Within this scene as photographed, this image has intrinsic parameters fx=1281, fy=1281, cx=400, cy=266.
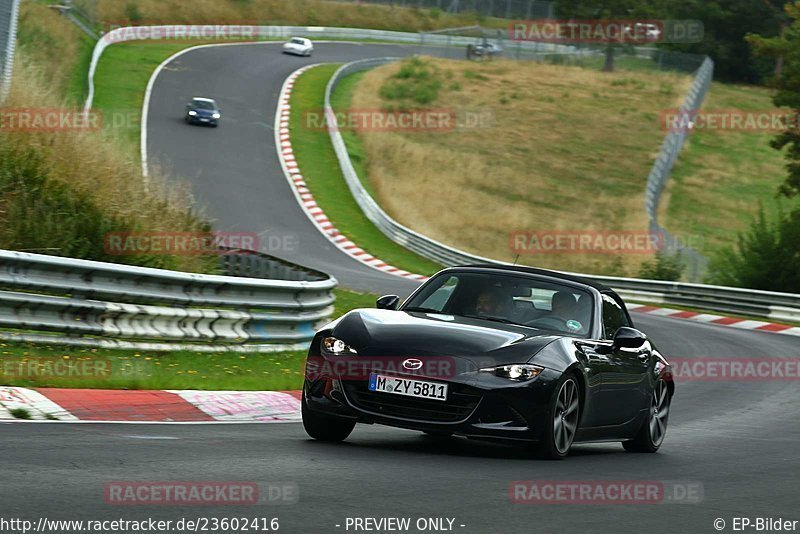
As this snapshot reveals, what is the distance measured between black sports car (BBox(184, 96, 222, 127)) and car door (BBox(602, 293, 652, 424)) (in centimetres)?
3711

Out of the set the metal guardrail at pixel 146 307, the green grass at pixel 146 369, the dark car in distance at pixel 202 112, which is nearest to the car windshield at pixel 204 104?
the dark car in distance at pixel 202 112

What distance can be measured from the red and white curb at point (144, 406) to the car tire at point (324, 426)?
135 centimetres

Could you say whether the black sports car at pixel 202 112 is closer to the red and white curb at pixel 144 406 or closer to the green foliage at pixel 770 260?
the green foliage at pixel 770 260

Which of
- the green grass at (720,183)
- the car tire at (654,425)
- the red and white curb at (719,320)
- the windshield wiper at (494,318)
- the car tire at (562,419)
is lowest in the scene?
the green grass at (720,183)

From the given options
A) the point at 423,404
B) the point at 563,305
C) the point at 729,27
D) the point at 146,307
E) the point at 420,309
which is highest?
the point at 563,305

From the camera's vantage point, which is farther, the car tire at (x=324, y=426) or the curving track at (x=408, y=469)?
the car tire at (x=324, y=426)

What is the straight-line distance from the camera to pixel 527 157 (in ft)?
180

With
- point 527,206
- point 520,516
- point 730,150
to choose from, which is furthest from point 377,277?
point 730,150

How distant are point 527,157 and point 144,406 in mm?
45438

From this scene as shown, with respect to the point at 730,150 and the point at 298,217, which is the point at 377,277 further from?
the point at 730,150

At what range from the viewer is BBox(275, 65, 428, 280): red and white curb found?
1357 inches

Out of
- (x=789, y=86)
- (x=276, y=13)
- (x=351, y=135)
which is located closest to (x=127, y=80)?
(x=351, y=135)

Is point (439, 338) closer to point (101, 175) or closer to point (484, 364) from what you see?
point (484, 364)

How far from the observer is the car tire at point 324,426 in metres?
8.98
